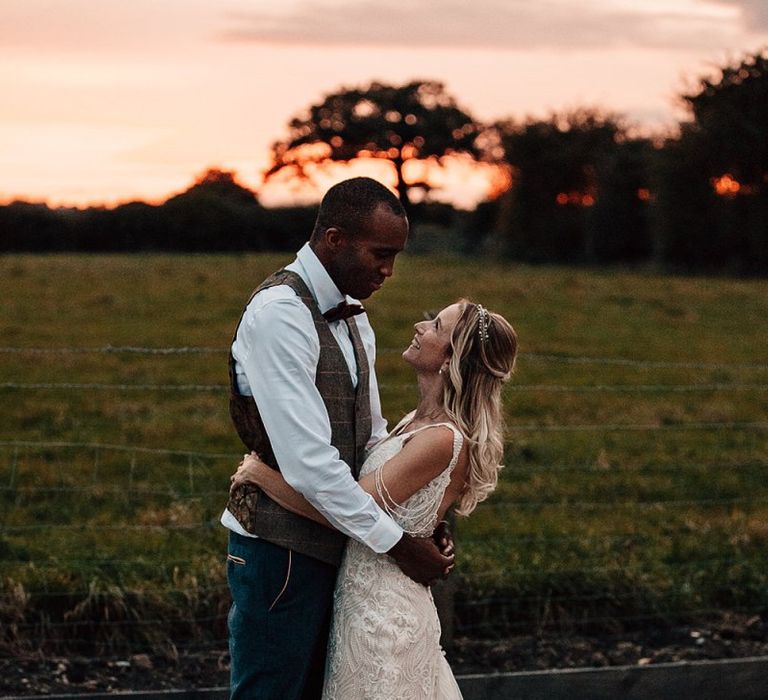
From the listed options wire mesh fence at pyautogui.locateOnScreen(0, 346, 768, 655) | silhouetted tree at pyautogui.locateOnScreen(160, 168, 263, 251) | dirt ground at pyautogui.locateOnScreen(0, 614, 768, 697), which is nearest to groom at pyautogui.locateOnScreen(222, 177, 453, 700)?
dirt ground at pyautogui.locateOnScreen(0, 614, 768, 697)

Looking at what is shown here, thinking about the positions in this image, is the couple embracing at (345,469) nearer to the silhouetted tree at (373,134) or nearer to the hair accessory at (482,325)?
the hair accessory at (482,325)

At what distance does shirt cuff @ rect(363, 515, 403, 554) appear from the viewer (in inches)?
118

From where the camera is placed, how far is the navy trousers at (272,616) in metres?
3.11

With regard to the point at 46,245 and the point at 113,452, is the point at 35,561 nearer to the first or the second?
the point at 113,452

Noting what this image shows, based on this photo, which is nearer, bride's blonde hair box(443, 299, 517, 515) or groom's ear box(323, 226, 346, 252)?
groom's ear box(323, 226, 346, 252)

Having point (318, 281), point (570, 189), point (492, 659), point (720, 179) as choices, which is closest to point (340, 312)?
point (318, 281)

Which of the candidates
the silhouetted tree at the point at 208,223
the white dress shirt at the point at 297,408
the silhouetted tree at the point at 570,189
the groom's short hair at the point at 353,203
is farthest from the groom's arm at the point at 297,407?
the silhouetted tree at the point at 208,223

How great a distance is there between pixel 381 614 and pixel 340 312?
2.76ft

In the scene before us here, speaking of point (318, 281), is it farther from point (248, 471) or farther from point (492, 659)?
point (492, 659)

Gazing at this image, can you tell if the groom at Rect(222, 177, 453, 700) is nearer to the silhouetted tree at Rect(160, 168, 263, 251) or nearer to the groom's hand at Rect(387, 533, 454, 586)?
the groom's hand at Rect(387, 533, 454, 586)

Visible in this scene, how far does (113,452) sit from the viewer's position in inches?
344

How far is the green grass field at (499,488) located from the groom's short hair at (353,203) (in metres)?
2.40

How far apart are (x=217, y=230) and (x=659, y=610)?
40.5 meters

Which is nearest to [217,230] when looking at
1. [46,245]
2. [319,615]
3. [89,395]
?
[46,245]
